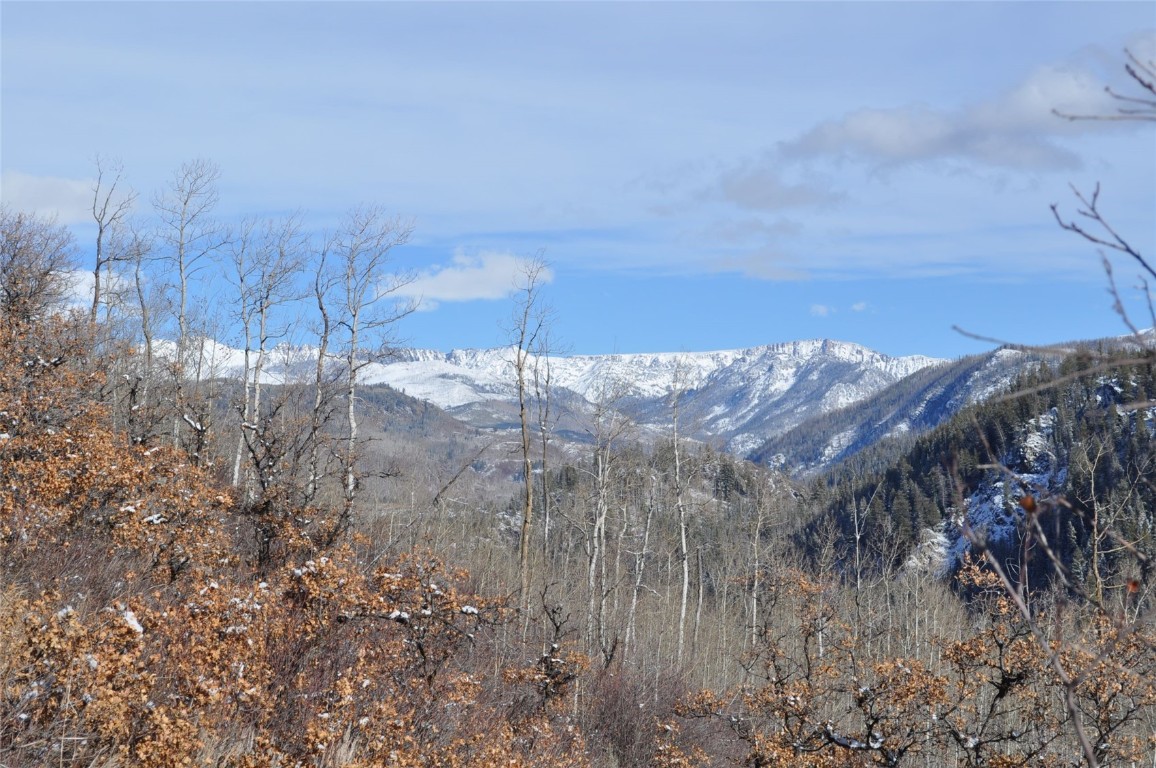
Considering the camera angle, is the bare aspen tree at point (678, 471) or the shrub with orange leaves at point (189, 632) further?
the bare aspen tree at point (678, 471)

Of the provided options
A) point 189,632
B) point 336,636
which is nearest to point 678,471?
point 336,636

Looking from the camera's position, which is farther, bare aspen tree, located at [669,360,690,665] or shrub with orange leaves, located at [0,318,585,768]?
bare aspen tree, located at [669,360,690,665]

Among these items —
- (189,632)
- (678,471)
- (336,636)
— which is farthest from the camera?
(678,471)

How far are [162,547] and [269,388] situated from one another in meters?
38.6

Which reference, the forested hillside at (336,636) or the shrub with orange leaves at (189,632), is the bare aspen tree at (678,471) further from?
the shrub with orange leaves at (189,632)

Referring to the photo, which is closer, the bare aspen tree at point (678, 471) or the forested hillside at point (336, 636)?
the forested hillside at point (336, 636)

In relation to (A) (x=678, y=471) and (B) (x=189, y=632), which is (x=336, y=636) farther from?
(A) (x=678, y=471)

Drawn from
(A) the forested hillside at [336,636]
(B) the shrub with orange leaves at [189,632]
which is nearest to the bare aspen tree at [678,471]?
(A) the forested hillside at [336,636]

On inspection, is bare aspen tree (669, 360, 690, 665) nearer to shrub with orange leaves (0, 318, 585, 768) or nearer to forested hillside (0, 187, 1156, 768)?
forested hillside (0, 187, 1156, 768)

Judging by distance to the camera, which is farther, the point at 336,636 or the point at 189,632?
the point at 336,636

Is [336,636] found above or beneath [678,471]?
beneath

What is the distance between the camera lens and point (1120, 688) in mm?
14508

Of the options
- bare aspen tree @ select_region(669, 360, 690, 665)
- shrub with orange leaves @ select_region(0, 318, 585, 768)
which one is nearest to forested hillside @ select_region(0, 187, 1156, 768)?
shrub with orange leaves @ select_region(0, 318, 585, 768)

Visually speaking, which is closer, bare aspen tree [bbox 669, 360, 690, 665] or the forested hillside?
the forested hillside
